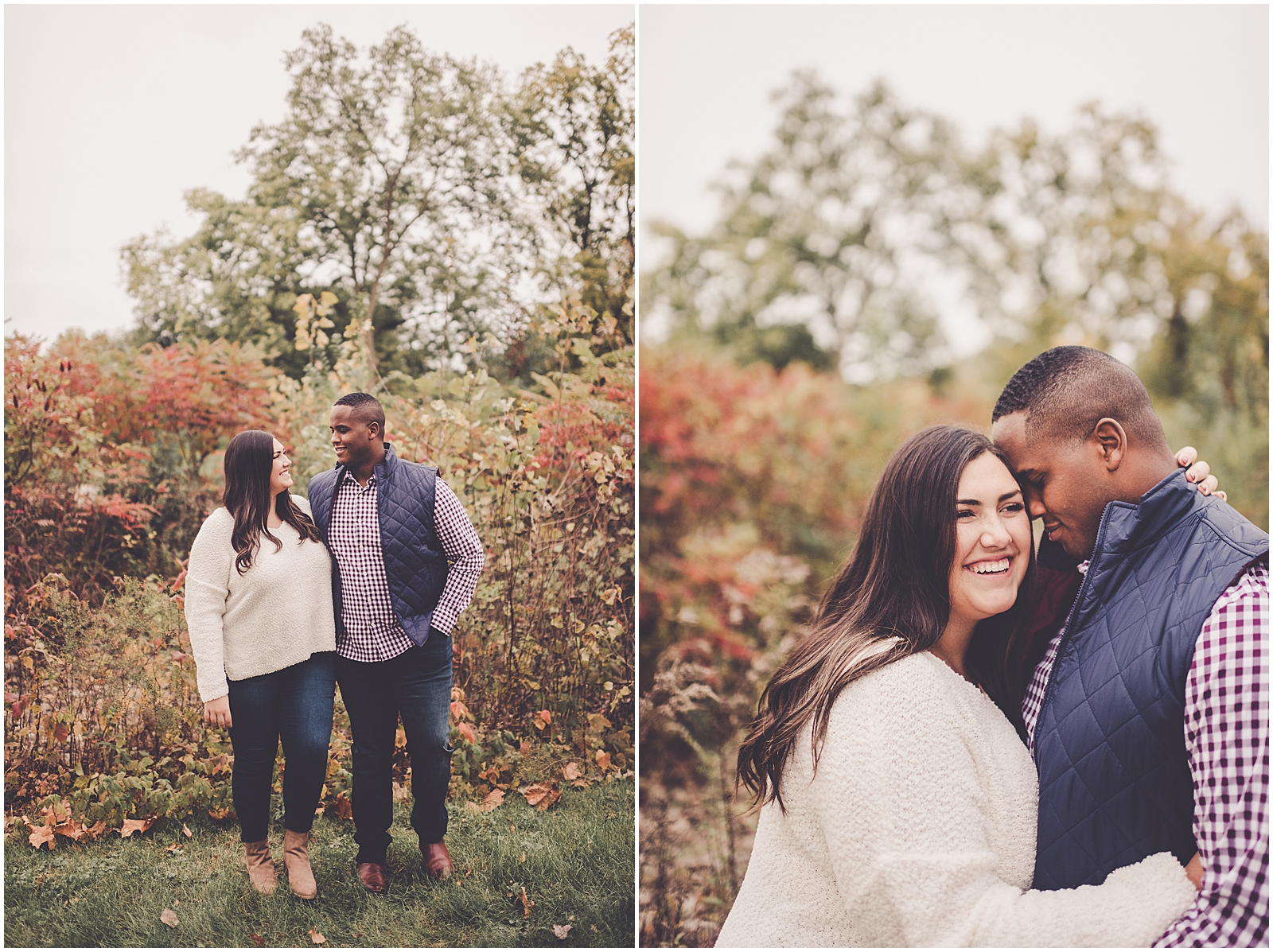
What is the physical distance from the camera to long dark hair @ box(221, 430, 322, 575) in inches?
99.3

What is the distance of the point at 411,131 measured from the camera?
280cm

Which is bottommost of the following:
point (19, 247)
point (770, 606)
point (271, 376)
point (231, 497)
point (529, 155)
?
point (770, 606)

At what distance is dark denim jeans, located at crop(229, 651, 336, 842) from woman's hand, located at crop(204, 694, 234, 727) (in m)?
Result: 0.02

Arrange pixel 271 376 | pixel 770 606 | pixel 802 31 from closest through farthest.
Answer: pixel 271 376, pixel 802 31, pixel 770 606

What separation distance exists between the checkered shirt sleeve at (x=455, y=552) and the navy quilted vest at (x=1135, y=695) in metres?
1.61

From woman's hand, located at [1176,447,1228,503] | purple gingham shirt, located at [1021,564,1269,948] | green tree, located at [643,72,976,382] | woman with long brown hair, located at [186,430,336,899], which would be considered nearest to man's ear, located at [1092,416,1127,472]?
woman's hand, located at [1176,447,1228,503]

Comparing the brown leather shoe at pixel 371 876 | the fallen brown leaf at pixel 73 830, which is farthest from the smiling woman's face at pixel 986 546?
the fallen brown leaf at pixel 73 830

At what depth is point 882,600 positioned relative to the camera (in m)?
1.79

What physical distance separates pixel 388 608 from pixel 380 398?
0.65 m

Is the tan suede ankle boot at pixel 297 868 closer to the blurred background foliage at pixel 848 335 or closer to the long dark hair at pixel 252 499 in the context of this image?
the long dark hair at pixel 252 499

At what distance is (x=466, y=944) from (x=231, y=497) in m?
1.52

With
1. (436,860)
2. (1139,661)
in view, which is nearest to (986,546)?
(1139,661)

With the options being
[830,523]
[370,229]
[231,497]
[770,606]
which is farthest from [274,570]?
[830,523]

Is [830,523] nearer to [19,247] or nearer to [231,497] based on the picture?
[231,497]
